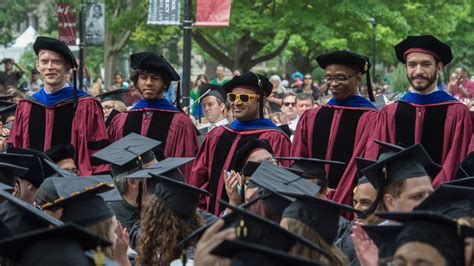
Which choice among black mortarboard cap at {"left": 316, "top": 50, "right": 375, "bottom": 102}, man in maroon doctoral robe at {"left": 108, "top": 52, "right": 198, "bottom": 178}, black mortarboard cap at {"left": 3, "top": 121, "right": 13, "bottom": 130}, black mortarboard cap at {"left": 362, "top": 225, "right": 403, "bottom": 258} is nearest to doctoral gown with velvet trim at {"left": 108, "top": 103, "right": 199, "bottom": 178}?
man in maroon doctoral robe at {"left": 108, "top": 52, "right": 198, "bottom": 178}

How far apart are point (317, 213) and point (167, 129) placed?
5.18 m

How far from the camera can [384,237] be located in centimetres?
584

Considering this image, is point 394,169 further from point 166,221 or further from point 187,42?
point 187,42

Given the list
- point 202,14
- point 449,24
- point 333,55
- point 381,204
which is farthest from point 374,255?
point 449,24

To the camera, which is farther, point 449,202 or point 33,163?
point 33,163

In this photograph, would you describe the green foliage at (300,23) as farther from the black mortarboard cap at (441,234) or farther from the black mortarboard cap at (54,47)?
the black mortarboard cap at (441,234)

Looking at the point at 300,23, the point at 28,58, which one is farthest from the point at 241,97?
the point at 28,58

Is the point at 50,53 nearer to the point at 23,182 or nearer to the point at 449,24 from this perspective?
the point at 23,182

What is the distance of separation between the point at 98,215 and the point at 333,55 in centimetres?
410

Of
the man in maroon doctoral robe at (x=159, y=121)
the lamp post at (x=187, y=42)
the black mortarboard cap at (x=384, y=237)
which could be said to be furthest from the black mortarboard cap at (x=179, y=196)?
the lamp post at (x=187, y=42)

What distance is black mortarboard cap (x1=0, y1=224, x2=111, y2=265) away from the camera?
17.2ft

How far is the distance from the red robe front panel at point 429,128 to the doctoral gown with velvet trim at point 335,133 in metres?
0.30

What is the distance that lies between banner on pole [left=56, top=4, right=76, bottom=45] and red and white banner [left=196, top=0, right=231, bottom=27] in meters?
6.26

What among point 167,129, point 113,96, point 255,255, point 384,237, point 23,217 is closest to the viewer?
point 255,255
